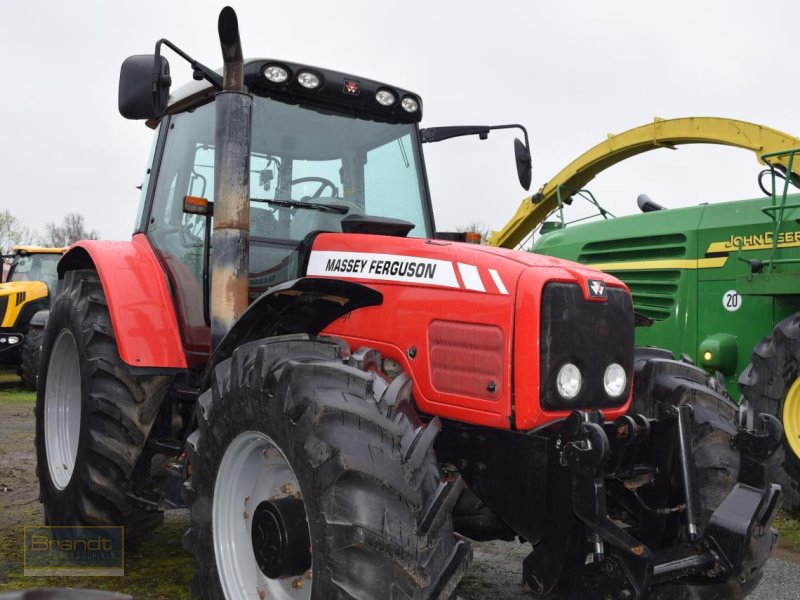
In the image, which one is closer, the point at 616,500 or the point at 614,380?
the point at 614,380

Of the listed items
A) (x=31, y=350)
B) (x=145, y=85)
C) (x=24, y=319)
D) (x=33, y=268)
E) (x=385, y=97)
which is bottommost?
(x=31, y=350)

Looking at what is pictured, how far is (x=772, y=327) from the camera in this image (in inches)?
233

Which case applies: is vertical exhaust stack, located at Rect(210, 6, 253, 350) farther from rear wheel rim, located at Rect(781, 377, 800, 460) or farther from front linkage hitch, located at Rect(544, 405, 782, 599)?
rear wheel rim, located at Rect(781, 377, 800, 460)

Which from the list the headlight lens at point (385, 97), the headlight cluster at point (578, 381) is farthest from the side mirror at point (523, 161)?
the headlight cluster at point (578, 381)

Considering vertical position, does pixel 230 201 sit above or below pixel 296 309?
above

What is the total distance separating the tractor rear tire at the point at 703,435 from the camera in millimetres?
2908

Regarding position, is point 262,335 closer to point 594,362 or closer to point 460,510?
point 460,510

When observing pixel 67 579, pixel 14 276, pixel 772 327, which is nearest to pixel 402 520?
pixel 67 579

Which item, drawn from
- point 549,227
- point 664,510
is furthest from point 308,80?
point 549,227

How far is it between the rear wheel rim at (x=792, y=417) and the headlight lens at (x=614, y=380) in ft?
9.53

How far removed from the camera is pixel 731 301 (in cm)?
621

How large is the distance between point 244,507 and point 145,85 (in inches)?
66.7

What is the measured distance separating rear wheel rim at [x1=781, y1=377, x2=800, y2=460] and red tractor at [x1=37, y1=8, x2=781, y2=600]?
2274mm

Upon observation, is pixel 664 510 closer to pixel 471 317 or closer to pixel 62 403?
pixel 471 317
